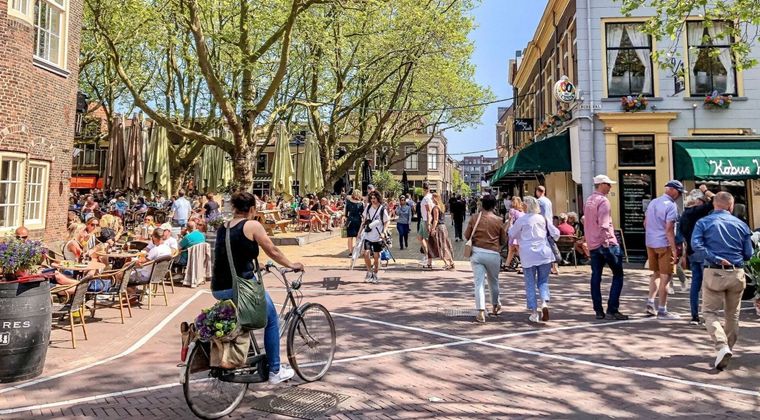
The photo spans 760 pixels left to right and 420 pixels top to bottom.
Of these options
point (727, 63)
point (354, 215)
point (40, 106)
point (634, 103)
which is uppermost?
point (727, 63)

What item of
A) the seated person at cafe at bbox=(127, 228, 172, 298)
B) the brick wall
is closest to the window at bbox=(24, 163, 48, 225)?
the brick wall

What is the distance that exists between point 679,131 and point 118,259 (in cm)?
1467

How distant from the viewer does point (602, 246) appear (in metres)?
6.70

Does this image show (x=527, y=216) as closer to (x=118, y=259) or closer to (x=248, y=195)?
(x=248, y=195)

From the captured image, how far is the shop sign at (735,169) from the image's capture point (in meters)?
12.8

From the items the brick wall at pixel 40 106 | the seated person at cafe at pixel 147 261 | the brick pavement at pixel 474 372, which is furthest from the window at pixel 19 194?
the brick pavement at pixel 474 372

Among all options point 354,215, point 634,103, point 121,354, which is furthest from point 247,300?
point 634,103

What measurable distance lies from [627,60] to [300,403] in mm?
14448

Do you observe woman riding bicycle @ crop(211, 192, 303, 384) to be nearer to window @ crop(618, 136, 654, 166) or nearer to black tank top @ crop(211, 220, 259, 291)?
black tank top @ crop(211, 220, 259, 291)

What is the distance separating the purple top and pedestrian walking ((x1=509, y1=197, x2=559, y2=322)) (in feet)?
5.31

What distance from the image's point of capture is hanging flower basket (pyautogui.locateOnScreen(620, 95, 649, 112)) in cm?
1376

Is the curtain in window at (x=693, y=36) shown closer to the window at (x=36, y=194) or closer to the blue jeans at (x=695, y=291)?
the blue jeans at (x=695, y=291)

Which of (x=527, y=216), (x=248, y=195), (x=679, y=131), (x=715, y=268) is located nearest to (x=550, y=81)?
(x=679, y=131)

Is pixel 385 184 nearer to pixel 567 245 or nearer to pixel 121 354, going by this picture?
pixel 567 245
